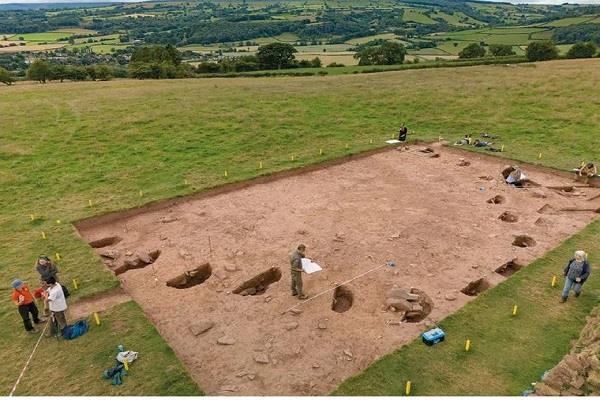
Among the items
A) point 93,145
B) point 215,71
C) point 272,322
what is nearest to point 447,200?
point 272,322

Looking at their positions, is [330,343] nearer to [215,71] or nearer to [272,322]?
[272,322]

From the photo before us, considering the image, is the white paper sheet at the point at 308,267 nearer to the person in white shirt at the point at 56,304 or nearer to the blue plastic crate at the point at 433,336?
the blue plastic crate at the point at 433,336

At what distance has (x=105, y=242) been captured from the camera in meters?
19.2

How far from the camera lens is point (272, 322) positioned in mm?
13180

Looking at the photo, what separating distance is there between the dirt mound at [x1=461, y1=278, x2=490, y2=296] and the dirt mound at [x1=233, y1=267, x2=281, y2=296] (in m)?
6.76

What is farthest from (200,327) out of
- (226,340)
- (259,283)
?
(259,283)

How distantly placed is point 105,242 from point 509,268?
17.2 metres

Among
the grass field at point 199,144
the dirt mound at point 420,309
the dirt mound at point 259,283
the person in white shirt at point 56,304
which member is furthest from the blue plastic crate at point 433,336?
the person in white shirt at point 56,304

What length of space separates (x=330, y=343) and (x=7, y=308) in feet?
34.7

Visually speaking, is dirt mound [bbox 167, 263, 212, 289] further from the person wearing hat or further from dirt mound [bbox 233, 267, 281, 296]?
the person wearing hat

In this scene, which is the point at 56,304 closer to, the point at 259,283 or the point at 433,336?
the point at 259,283

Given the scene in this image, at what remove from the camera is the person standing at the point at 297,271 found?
45.7 feet

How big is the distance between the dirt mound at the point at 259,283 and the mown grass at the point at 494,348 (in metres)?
5.60

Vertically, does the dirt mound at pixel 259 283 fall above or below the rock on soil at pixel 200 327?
below
